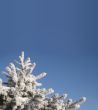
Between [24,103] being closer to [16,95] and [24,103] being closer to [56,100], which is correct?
[16,95]

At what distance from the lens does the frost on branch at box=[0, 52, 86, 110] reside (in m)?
13.8

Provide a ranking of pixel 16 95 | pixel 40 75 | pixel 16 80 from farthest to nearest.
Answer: pixel 40 75
pixel 16 80
pixel 16 95

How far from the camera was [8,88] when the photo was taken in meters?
13.8

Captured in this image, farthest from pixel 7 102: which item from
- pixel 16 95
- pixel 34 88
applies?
pixel 34 88

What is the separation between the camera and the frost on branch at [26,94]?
1380 cm

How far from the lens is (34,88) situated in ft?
50.8

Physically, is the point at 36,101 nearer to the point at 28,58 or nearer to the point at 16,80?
the point at 16,80

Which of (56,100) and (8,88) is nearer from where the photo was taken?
(8,88)

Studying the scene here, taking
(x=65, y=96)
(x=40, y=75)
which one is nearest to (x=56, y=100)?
(x=65, y=96)

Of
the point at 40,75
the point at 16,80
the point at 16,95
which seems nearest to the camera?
the point at 16,95

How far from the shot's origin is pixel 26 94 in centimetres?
1478

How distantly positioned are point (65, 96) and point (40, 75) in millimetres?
1391

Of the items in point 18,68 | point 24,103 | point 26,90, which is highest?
point 18,68

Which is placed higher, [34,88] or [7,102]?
[34,88]
